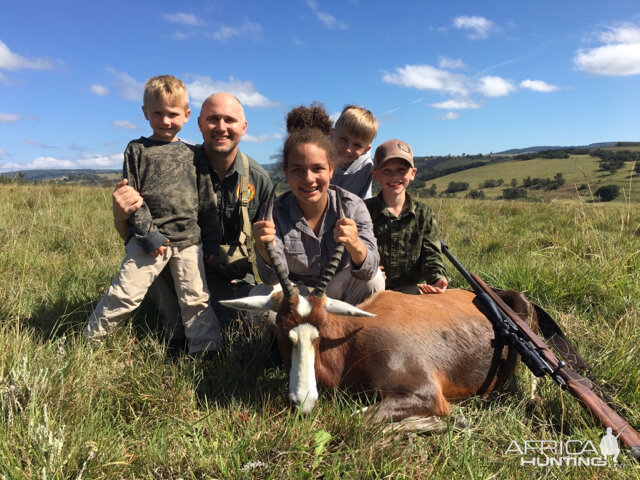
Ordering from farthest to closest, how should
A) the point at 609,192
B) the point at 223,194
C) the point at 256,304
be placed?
the point at 609,192, the point at 223,194, the point at 256,304

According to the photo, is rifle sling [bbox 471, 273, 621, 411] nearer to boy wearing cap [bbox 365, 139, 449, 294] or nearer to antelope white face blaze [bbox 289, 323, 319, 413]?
A: boy wearing cap [bbox 365, 139, 449, 294]

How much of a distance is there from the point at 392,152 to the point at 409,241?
42.7 inches

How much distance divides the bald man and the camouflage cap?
57.1 inches

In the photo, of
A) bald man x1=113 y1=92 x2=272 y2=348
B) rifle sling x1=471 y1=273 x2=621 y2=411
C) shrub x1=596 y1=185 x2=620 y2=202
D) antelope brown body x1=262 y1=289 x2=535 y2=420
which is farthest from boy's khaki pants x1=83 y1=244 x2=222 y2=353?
shrub x1=596 y1=185 x2=620 y2=202

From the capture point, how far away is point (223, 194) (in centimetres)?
504

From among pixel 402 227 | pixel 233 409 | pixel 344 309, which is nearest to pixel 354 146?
pixel 402 227

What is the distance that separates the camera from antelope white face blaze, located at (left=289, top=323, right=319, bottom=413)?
10.1ft

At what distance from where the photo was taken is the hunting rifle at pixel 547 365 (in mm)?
3035

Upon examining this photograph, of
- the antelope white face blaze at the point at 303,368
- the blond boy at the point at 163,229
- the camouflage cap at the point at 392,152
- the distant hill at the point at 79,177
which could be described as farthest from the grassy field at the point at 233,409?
the distant hill at the point at 79,177

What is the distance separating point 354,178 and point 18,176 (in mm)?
17116

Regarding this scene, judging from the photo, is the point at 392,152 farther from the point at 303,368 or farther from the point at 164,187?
the point at 303,368

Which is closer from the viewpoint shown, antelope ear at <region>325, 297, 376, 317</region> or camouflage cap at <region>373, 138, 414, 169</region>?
antelope ear at <region>325, 297, 376, 317</region>

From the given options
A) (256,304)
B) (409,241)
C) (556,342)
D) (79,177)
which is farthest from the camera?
(79,177)

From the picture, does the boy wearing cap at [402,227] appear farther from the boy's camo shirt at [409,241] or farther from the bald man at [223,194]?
the bald man at [223,194]
